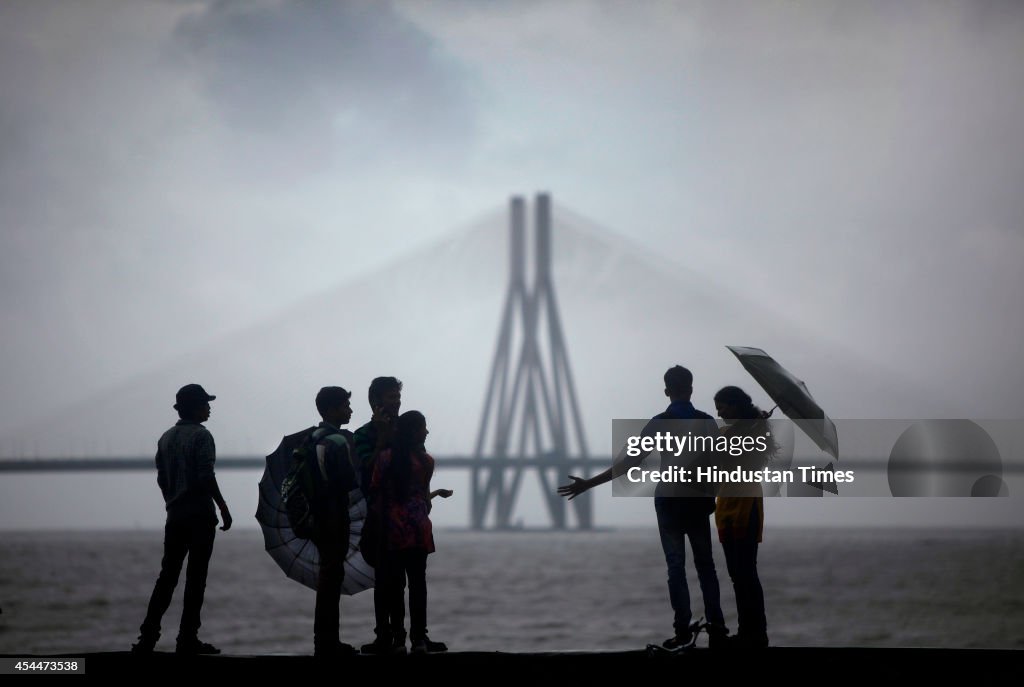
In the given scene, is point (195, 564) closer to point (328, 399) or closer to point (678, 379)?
point (328, 399)

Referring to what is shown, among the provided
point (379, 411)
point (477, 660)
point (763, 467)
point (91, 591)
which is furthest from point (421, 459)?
point (91, 591)

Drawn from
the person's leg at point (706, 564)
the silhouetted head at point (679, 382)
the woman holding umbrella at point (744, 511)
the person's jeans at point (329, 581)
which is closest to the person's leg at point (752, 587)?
the woman holding umbrella at point (744, 511)

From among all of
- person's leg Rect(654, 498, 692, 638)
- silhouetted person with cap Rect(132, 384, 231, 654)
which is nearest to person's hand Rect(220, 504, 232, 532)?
silhouetted person with cap Rect(132, 384, 231, 654)

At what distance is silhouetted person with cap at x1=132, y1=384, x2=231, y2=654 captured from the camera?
5648 millimetres

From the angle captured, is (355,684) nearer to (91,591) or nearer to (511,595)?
(511,595)

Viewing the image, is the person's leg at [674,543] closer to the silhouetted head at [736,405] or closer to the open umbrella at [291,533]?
the silhouetted head at [736,405]

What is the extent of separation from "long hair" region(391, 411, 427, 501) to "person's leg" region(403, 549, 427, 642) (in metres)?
0.24

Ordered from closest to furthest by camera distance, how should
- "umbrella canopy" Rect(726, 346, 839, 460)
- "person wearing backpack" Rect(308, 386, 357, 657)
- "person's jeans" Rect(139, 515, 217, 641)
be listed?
1. "person wearing backpack" Rect(308, 386, 357, 657)
2. "umbrella canopy" Rect(726, 346, 839, 460)
3. "person's jeans" Rect(139, 515, 217, 641)

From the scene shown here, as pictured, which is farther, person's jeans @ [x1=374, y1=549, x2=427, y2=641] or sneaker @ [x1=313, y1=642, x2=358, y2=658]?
person's jeans @ [x1=374, y1=549, x2=427, y2=641]

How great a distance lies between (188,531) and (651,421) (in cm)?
193

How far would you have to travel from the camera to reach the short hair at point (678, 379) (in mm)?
5609

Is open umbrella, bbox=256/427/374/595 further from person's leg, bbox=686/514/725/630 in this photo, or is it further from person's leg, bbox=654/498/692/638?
person's leg, bbox=686/514/725/630

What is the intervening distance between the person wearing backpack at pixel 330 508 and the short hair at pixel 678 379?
1.29 metres

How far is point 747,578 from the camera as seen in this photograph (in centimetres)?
562
